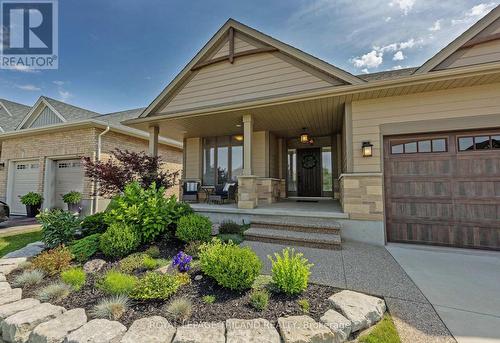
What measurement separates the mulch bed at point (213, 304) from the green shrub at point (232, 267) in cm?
16

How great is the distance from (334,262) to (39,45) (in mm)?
9955

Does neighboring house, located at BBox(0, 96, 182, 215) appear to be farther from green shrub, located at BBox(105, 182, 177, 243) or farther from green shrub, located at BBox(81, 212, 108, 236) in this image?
green shrub, located at BBox(105, 182, 177, 243)

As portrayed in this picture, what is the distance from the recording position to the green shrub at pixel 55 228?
4195 mm

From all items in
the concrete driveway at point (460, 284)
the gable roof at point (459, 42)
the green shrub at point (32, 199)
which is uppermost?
the gable roof at point (459, 42)

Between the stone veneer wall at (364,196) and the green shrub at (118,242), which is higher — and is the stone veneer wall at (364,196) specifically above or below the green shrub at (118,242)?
above

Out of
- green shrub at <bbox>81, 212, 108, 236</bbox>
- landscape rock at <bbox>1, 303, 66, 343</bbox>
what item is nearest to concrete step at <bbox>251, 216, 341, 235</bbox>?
green shrub at <bbox>81, 212, 108, 236</bbox>

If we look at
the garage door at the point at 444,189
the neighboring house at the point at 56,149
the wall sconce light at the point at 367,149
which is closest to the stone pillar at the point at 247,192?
the wall sconce light at the point at 367,149

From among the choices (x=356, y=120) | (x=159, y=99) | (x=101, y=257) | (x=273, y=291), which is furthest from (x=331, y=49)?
(x=101, y=257)

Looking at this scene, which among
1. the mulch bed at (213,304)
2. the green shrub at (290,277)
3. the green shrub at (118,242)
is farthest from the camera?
the green shrub at (118,242)

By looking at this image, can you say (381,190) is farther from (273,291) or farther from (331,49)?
(331,49)

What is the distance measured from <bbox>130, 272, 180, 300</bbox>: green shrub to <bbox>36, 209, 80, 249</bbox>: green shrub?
109 inches

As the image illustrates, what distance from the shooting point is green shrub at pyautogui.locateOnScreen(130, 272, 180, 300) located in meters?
2.52

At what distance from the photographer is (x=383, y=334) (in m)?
2.06

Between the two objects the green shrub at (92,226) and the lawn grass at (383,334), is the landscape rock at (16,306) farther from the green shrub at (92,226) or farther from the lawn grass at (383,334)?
the lawn grass at (383,334)
